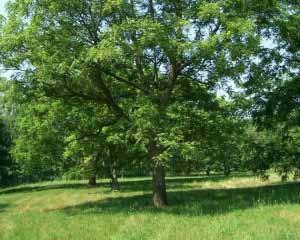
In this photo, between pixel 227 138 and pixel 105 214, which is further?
pixel 227 138

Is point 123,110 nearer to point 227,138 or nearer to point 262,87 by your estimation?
point 227,138

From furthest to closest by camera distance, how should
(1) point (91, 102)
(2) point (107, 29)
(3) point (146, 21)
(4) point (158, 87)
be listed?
(1) point (91, 102), (4) point (158, 87), (2) point (107, 29), (3) point (146, 21)

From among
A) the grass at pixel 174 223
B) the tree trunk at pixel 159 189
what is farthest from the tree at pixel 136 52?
the grass at pixel 174 223

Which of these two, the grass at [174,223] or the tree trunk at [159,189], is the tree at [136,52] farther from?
the grass at [174,223]

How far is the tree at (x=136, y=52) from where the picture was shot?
2070 centimetres

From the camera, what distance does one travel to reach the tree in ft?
67.9

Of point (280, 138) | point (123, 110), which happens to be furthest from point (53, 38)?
point (280, 138)

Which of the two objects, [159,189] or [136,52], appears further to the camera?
[159,189]

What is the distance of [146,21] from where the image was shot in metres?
20.8

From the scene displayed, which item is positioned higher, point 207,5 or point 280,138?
point 207,5

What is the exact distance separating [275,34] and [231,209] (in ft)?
38.4

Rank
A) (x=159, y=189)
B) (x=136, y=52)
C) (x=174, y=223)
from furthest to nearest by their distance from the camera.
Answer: (x=159, y=189) → (x=136, y=52) → (x=174, y=223)

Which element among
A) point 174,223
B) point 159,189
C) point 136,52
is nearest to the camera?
point 174,223

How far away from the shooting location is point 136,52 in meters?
21.3
